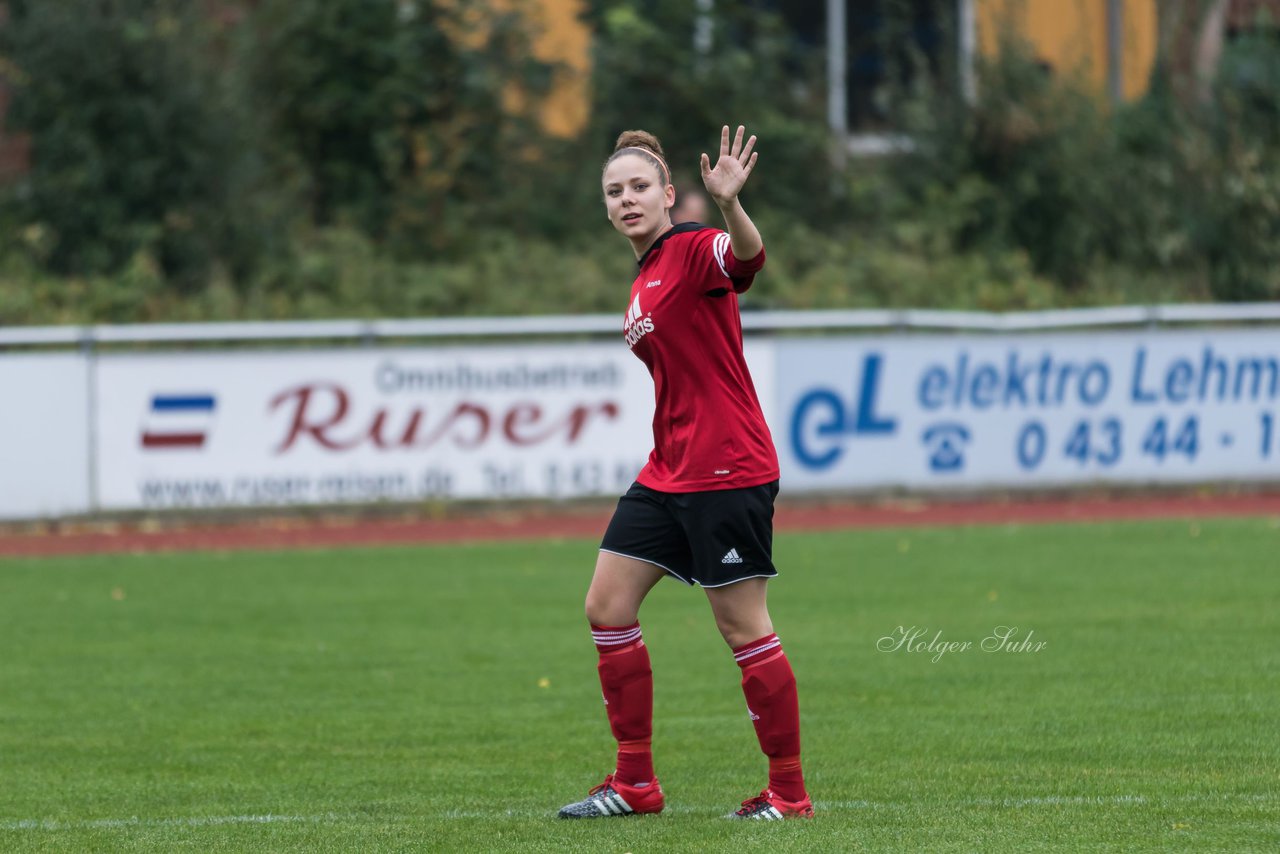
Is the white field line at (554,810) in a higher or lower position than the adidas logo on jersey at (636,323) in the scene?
lower

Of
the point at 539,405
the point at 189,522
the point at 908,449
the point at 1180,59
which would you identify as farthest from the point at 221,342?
the point at 1180,59

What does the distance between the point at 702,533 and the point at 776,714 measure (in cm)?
60

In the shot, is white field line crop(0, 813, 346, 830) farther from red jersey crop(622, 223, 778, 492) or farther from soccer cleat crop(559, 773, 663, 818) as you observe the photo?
red jersey crop(622, 223, 778, 492)

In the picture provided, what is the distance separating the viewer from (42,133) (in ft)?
68.4

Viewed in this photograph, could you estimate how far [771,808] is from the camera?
582cm

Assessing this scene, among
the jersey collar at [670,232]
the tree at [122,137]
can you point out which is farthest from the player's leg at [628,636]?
the tree at [122,137]

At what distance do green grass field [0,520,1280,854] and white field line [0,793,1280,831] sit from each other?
0.02 meters

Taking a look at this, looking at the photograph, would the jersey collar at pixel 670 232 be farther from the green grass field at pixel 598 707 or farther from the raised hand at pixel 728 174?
the green grass field at pixel 598 707

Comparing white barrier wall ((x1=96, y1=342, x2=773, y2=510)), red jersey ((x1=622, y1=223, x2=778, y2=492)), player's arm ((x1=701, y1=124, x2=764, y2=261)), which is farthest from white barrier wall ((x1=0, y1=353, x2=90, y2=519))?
player's arm ((x1=701, y1=124, x2=764, y2=261))

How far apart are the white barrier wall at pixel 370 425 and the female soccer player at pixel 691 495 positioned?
10095 mm

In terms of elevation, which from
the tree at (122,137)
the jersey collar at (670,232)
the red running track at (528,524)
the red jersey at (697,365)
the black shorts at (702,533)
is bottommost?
the red running track at (528,524)

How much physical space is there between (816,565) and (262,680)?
498cm

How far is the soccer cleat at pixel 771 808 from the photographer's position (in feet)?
19.1

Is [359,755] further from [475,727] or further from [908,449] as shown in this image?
[908,449]
